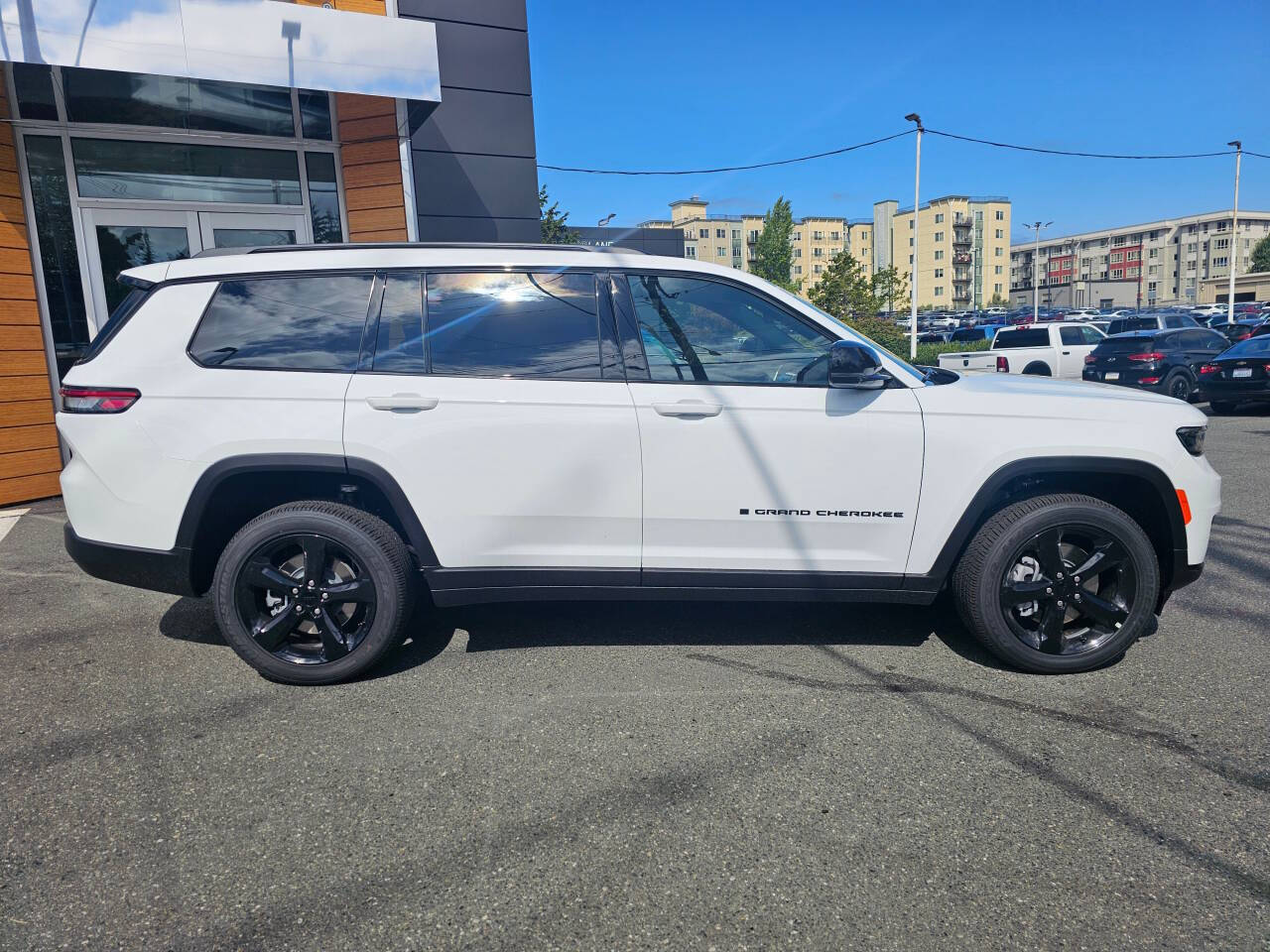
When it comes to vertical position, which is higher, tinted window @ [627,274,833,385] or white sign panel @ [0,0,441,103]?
white sign panel @ [0,0,441,103]

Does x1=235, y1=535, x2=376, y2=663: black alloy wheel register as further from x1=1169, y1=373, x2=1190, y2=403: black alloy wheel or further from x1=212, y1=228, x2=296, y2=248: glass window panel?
x1=1169, y1=373, x2=1190, y2=403: black alloy wheel

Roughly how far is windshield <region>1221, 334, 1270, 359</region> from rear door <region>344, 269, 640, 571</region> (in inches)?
545

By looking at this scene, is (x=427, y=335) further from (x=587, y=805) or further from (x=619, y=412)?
(x=587, y=805)

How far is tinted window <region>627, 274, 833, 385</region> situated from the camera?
371 cm

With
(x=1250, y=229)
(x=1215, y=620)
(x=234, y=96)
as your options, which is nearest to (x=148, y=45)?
(x=234, y=96)

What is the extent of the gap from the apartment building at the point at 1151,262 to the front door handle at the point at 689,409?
11404 cm

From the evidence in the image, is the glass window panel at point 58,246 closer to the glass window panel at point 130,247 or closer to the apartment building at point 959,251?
the glass window panel at point 130,247

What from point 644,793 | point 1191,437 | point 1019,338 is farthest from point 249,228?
point 1019,338

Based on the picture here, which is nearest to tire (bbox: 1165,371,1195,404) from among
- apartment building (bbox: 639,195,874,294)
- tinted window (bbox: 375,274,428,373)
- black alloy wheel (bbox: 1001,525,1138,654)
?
black alloy wheel (bbox: 1001,525,1138,654)

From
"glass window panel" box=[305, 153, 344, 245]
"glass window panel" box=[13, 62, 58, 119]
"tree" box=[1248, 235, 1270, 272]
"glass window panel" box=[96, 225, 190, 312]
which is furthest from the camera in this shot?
"tree" box=[1248, 235, 1270, 272]

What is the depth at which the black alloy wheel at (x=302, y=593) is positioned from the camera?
364 centimetres

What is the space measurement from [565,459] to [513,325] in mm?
647

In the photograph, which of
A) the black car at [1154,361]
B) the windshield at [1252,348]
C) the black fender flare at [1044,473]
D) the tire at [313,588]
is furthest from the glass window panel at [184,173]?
the windshield at [1252,348]

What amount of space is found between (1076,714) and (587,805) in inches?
79.1
